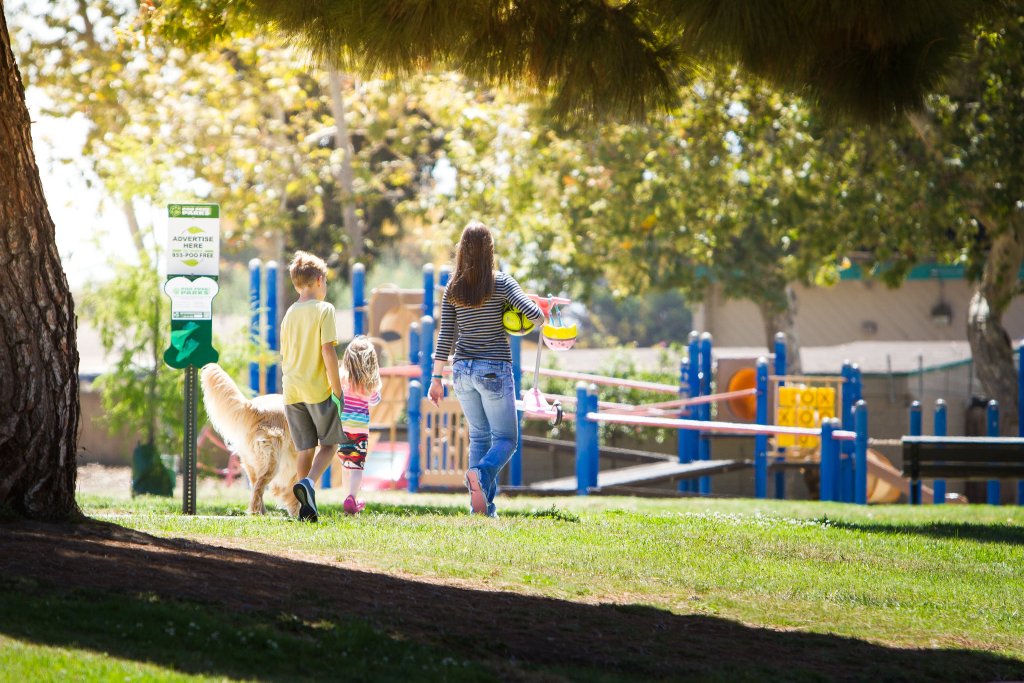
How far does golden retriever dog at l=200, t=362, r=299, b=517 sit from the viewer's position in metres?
9.58

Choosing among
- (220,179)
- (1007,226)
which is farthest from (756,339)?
(1007,226)

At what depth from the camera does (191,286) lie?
9.23 meters

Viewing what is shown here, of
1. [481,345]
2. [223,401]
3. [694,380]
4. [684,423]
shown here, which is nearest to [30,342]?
[223,401]

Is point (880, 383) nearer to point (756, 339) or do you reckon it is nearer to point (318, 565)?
point (756, 339)

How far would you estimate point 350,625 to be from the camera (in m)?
5.54

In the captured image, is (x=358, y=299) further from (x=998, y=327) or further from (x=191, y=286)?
(x=998, y=327)

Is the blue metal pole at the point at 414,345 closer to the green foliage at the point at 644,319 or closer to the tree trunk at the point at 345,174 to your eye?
the tree trunk at the point at 345,174

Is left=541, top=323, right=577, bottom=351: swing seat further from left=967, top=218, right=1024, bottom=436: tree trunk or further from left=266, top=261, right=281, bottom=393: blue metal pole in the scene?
left=967, top=218, right=1024, bottom=436: tree trunk

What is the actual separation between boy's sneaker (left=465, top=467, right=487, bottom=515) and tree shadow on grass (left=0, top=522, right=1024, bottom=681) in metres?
2.33

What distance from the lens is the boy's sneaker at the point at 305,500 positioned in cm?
862

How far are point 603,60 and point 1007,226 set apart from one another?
35.6 feet

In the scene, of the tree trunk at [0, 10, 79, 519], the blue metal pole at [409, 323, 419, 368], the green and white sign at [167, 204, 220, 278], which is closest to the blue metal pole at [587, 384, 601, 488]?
the blue metal pole at [409, 323, 419, 368]

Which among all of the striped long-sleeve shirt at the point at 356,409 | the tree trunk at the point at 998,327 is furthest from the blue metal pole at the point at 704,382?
the striped long-sleeve shirt at the point at 356,409

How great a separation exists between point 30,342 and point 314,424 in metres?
2.27
